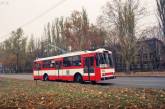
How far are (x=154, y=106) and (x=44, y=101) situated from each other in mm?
5144

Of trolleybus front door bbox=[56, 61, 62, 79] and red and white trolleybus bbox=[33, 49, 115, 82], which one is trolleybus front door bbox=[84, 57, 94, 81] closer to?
red and white trolleybus bbox=[33, 49, 115, 82]

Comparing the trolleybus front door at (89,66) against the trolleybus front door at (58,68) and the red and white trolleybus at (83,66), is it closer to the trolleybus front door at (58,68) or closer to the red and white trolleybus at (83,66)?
the red and white trolleybus at (83,66)

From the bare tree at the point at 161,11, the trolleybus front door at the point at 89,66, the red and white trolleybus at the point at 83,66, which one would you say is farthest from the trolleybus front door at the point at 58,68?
the bare tree at the point at 161,11

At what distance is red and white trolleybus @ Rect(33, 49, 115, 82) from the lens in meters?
25.6

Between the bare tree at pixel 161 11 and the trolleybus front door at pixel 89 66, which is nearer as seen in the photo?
the trolleybus front door at pixel 89 66

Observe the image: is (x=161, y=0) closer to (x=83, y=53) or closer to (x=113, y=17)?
(x=113, y=17)

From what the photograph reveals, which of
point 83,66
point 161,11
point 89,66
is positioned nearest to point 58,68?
point 83,66

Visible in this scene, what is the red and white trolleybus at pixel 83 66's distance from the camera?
25.6 meters

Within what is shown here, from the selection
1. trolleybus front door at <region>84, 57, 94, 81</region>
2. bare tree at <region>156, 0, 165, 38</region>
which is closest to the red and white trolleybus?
trolleybus front door at <region>84, 57, 94, 81</region>

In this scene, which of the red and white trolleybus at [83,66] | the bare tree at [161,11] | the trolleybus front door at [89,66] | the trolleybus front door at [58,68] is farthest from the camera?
the bare tree at [161,11]

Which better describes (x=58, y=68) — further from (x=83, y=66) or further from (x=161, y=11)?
(x=161, y=11)

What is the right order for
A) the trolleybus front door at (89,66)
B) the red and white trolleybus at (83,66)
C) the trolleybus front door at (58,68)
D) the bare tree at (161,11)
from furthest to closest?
the bare tree at (161,11)
the trolleybus front door at (58,68)
the trolleybus front door at (89,66)
the red and white trolleybus at (83,66)

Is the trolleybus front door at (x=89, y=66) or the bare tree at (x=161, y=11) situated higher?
the bare tree at (x=161, y=11)

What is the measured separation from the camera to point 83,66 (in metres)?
27.0
